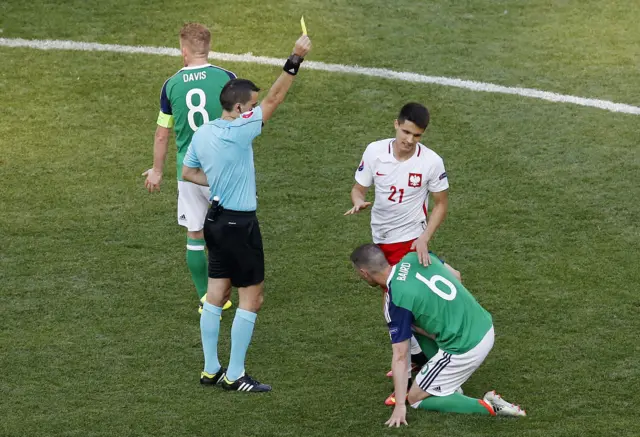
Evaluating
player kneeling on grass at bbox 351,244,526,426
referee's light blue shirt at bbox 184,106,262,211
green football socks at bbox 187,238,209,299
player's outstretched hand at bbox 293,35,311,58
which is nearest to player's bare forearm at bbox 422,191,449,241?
player kneeling on grass at bbox 351,244,526,426

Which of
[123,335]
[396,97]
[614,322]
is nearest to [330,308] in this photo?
[123,335]

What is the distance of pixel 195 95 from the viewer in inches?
327

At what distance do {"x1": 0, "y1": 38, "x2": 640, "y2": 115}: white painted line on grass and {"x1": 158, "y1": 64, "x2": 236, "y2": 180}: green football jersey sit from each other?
461 centimetres

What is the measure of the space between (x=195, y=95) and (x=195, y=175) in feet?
3.33

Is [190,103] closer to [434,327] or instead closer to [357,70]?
[434,327]

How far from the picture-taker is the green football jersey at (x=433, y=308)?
6.88 meters

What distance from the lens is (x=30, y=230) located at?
9930 millimetres

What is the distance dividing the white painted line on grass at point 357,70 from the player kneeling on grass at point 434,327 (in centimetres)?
556

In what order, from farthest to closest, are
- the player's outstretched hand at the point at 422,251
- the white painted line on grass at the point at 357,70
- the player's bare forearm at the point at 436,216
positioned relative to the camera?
the white painted line on grass at the point at 357,70 → the player's bare forearm at the point at 436,216 → the player's outstretched hand at the point at 422,251

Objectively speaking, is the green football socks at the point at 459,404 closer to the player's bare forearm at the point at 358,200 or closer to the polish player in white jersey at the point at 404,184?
the polish player in white jersey at the point at 404,184

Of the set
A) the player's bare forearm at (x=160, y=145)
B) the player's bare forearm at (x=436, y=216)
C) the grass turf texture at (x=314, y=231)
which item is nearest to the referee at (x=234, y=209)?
the grass turf texture at (x=314, y=231)

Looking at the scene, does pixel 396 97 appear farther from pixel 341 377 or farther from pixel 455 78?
pixel 341 377

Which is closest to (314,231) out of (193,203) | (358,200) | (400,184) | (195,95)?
(193,203)

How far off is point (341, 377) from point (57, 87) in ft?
20.5
